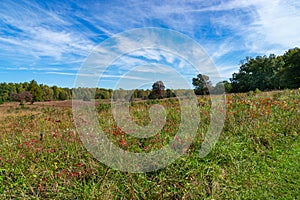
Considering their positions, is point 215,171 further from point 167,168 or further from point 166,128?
point 166,128

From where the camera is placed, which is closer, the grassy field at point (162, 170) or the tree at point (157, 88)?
the grassy field at point (162, 170)

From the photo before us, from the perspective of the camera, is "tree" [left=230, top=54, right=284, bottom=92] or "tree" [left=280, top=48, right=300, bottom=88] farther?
"tree" [left=230, top=54, right=284, bottom=92]

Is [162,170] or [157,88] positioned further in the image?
[157,88]

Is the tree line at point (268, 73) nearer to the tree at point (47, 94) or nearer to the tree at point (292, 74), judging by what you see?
the tree at point (292, 74)

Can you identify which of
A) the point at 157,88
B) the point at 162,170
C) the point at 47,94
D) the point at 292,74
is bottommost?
the point at 162,170

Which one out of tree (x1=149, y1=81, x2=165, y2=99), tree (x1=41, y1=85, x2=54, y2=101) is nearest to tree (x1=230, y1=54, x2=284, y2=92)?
tree (x1=149, y1=81, x2=165, y2=99)

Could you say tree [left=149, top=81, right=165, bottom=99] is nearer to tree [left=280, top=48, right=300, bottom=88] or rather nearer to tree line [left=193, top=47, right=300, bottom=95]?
tree line [left=193, top=47, right=300, bottom=95]

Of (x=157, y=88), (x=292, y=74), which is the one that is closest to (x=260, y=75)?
(x=292, y=74)

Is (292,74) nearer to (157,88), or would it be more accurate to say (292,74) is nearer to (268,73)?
(268,73)

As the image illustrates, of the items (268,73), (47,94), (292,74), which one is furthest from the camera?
(47,94)

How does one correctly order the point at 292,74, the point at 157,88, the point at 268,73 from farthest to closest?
the point at 268,73 → the point at 292,74 → the point at 157,88

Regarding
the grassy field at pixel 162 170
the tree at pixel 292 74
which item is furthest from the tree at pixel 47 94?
the tree at pixel 292 74

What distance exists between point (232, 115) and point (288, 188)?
2.92 m

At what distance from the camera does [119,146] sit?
382 centimetres
